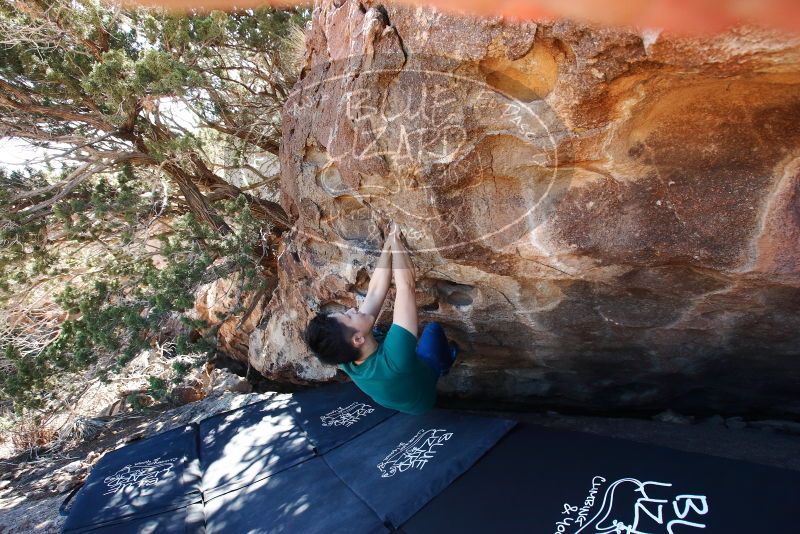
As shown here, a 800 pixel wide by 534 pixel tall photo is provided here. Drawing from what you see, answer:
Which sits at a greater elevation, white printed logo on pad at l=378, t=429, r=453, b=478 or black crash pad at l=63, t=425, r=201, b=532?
white printed logo on pad at l=378, t=429, r=453, b=478

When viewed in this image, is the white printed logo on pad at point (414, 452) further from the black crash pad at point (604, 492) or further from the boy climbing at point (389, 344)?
the black crash pad at point (604, 492)

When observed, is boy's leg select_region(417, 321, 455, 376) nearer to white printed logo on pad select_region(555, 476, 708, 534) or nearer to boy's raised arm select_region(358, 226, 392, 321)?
boy's raised arm select_region(358, 226, 392, 321)

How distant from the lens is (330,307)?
4.06 metres

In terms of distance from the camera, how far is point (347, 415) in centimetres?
398

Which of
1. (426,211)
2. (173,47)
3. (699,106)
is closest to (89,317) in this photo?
(173,47)

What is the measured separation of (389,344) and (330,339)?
293 millimetres

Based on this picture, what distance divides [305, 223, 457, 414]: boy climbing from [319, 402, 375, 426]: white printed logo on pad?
85cm

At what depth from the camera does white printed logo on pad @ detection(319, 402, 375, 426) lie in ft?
12.8

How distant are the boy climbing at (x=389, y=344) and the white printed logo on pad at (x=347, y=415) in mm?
850

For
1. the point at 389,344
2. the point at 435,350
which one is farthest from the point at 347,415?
the point at 389,344

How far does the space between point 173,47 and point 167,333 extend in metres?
3.19

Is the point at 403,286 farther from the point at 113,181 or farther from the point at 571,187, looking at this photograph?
the point at 113,181

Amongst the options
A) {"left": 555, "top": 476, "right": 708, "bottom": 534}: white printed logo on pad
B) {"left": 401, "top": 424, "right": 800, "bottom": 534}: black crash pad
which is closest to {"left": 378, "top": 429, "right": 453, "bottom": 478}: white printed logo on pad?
{"left": 401, "top": 424, "right": 800, "bottom": 534}: black crash pad

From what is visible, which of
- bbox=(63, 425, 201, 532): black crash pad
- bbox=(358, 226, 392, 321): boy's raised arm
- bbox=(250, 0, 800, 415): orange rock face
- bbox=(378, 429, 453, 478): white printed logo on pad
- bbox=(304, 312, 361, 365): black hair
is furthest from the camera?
bbox=(63, 425, 201, 532): black crash pad
